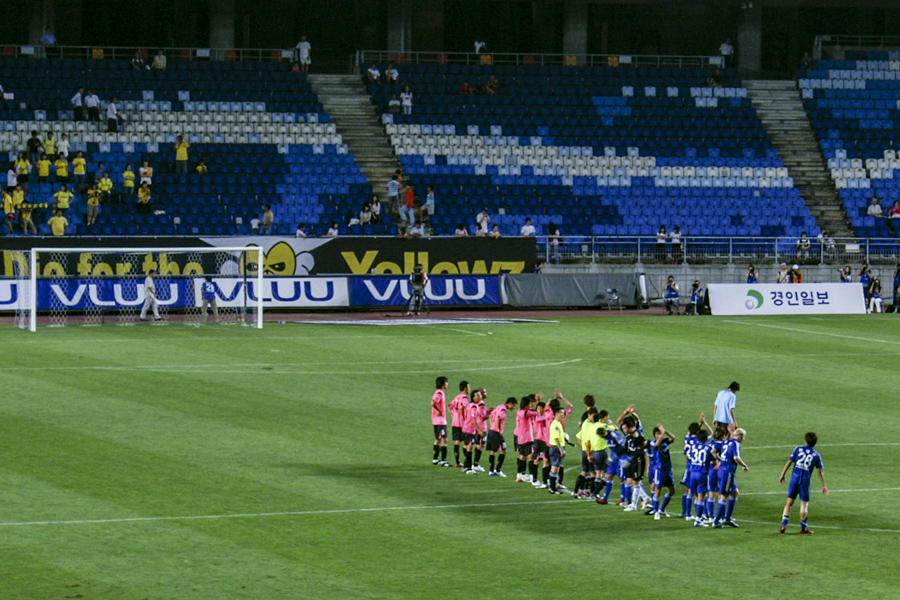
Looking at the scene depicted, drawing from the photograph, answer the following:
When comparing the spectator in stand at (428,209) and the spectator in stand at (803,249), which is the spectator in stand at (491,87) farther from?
the spectator in stand at (803,249)

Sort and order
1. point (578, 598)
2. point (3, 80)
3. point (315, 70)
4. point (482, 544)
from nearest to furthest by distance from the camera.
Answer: point (578, 598), point (482, 544), point (3, 80), point (315, 70)

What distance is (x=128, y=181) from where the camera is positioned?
46.8 metres

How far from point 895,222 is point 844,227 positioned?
193 centimetres

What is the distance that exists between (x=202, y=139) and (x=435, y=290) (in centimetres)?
1200

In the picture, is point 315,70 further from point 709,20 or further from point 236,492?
point 236,492

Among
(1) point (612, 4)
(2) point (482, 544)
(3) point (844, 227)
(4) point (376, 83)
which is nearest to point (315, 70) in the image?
(4) point (376, 83)

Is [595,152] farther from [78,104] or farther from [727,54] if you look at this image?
[78,104]

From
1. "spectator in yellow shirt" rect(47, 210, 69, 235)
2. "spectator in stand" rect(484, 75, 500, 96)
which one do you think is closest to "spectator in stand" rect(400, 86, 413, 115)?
"spectator in stand" rect(484, 75, 500, 96)

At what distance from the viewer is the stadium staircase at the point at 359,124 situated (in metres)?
51.8

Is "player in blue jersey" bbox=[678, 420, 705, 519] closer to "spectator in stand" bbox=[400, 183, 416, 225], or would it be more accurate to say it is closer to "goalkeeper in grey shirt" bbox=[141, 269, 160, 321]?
"goalkeeper in grey shirt" bbox=[141, 269, 160, 321]

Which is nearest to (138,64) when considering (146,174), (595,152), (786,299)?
(146,174)

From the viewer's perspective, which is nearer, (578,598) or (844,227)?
(578,598)

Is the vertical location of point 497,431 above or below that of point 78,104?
below

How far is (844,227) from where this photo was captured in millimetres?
52844
